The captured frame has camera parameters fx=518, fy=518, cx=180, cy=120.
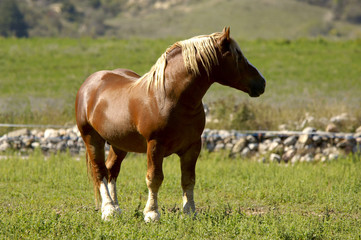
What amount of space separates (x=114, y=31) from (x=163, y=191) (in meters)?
88.8

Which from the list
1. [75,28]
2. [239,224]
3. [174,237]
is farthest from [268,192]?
[75,28]

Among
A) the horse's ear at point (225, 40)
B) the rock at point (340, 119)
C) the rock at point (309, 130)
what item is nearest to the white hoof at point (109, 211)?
the horse's ear at point (225, 40)

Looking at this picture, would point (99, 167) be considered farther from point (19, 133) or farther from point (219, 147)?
point (19, 133)

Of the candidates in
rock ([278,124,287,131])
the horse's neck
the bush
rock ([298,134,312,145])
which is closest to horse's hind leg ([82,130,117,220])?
the horse's neck

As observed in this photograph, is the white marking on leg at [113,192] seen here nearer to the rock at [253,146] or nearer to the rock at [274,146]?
the rock at [253,146]

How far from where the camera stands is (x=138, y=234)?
18.4 feet

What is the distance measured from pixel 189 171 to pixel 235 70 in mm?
1363

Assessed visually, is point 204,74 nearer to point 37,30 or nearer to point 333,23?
point 37,30

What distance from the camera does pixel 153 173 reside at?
6.00m

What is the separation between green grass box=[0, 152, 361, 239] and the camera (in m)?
5.71

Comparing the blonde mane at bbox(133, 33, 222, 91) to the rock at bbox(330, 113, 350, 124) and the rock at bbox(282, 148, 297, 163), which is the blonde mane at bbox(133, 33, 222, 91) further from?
the rock at bbox(330, 113, 350, 124)

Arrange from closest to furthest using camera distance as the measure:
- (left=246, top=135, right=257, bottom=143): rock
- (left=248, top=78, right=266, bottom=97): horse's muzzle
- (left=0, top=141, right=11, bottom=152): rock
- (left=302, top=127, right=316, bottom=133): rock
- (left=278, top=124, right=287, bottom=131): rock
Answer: (left=248, top=78, right=266, bottom=97): horse's muzzle < (left=302, top=127, right=316, bottom=133): rock < (left=246, top=135, right=257, bottom=143): rock < (left=0, top=141, right=11, bottom=152): rock < (left=278, top=124, right=287, bottom=131): rock

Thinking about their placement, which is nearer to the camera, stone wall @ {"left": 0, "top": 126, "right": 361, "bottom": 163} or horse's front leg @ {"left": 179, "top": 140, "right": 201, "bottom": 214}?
horse's front leg @ {"left": 179, "top": 140, "right": 201, "bottom": 214}

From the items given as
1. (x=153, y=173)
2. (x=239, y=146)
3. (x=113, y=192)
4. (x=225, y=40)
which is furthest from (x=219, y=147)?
(x=225, y=40)
